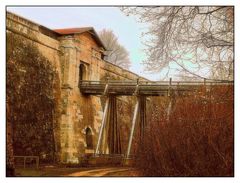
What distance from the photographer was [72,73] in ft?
74.1

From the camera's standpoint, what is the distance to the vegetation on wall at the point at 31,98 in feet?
59.4

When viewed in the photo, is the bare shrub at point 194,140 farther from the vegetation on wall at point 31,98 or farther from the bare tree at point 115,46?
the bare tree at point 115,46

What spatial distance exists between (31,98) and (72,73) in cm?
386

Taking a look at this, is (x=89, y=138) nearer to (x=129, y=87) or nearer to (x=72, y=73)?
(x=72, y=73)

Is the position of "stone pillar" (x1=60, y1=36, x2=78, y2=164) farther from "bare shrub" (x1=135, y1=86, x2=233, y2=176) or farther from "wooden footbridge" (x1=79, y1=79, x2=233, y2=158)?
"bare shrub" (x1=135, y1=86, x2=233, y2=176)

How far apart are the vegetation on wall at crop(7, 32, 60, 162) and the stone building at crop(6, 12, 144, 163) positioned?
0.48m

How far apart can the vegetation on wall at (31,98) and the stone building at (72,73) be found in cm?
48

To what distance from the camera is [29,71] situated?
19578 mm

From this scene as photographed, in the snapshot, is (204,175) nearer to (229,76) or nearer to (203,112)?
(203,112)

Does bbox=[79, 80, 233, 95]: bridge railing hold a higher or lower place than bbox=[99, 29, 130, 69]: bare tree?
lower

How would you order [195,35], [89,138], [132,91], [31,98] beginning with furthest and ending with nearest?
[89,138]
[132,91]
[31,98]
[195,35]

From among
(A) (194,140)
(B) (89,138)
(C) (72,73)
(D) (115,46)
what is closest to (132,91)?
(C) (72,73)

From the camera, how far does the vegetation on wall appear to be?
18109 mm

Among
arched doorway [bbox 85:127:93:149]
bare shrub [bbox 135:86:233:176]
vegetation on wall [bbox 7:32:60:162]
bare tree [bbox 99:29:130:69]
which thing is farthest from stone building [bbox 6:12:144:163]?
bare shrub [bbox 135:86:233:176]
